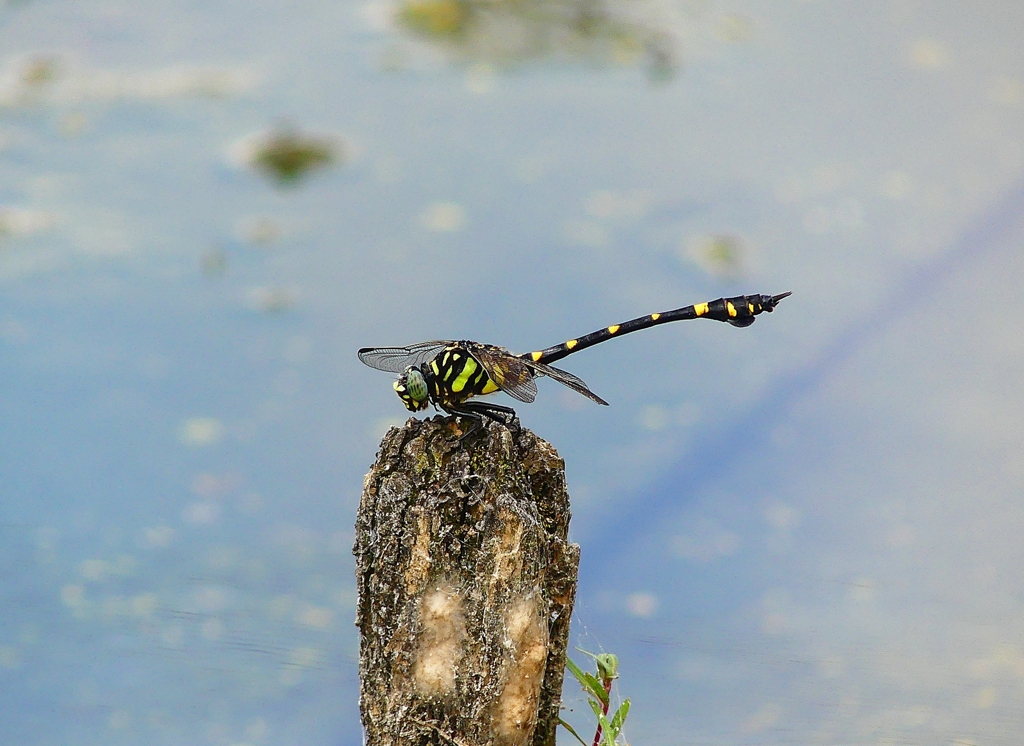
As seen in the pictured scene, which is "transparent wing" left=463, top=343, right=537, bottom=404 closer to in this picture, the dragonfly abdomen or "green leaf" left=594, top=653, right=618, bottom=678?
the dragonfly abdomen

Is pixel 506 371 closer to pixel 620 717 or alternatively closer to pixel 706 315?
pixel 706 315

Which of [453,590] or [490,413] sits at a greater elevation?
[490,413]

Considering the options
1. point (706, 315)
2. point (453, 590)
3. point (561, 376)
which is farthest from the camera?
point (706, 315)

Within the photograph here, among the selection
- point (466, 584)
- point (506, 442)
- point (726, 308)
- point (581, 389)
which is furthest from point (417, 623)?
point (726, 308)

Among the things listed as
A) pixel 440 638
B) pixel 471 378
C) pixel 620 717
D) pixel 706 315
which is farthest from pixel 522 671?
pixel 706 315

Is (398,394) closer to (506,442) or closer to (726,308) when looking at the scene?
(506,442)

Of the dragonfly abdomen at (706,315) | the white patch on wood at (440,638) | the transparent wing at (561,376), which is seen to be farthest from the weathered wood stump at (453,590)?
the dragonfly abdomen at (706,315)
